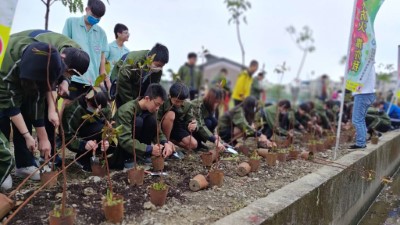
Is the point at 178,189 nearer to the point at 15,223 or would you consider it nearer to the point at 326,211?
the point at 15,223

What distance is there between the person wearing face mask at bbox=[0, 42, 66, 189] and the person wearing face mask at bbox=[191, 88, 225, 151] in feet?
6.85

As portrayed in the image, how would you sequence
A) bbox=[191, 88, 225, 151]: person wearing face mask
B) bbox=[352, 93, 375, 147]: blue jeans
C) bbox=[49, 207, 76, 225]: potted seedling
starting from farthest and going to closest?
bbox=[352, 93, 375, 147]: blue jeans
bbox=[191, 88, 225, 151]: person wearing face mask
bbox=[49, 207, 76, 225]: potted seedling

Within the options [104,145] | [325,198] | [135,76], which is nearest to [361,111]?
[325,198]

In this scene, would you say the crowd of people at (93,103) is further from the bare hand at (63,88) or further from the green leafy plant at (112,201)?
the green leafy plant at (112,201)

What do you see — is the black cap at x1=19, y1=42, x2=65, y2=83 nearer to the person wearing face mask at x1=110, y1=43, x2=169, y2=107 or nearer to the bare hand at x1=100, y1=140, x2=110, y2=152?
the bare hand at x1=100, y1=140, x2=110, y2=152

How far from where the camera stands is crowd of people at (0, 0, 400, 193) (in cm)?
257

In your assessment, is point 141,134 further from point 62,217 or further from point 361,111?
point 361,111

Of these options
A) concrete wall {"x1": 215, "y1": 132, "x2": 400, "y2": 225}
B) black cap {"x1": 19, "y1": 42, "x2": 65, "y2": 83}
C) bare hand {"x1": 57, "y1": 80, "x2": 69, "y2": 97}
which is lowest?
concrete wall {"x1": 215, "y1": 132, "x2": 400, "y2": 225}

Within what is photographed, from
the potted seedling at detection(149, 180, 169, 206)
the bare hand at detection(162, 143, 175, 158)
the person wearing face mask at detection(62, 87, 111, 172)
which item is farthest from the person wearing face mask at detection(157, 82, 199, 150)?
the potted seedling at detection(149, 180, 169, 206)

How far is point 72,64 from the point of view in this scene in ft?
9.29

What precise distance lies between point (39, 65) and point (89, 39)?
1.91m

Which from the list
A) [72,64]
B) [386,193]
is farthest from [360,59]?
[72,64]

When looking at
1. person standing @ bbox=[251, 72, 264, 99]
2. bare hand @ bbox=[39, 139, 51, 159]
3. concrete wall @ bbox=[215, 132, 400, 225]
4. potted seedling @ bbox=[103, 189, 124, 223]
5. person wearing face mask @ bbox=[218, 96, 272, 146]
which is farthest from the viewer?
person standing @ bbox=[251, 72, 264, 99]

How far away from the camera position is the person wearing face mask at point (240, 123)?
5280mm
